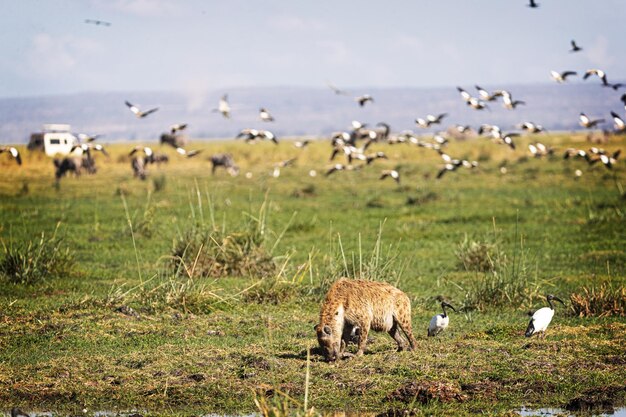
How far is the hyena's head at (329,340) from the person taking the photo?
1034cm

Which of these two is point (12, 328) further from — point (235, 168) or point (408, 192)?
point (235, 168)

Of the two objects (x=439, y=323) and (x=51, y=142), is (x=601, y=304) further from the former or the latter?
(x=51, y=142)

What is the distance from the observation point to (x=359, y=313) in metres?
10.5

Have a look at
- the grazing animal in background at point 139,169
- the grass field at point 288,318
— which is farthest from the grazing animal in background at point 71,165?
the grass field at point 288,318

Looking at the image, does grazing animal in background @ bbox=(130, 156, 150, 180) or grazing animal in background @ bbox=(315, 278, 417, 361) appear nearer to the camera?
grazing animal in background @ bbox=(315, 278, 417, 361)

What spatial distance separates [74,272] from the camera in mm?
17469

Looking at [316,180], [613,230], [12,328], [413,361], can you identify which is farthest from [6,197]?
[413,361]

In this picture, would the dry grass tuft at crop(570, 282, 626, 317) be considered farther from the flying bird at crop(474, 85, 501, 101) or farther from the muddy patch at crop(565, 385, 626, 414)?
the flying bird at crop(474, 85, 501, 101)

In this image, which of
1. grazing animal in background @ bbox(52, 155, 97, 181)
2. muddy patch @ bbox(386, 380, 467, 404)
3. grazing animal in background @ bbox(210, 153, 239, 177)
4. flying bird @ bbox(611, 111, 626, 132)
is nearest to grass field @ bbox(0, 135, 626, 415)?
muddy patch @ bbox(386, 380, 467, 404)

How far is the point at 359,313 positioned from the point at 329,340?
0.43 meters

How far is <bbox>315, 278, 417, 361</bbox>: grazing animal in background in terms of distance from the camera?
10.4 metres

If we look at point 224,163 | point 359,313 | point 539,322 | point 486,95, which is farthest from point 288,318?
point 224,163

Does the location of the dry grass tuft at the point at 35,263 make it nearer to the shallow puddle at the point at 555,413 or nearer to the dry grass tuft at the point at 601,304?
the dry grass tuft at the point at 601,304

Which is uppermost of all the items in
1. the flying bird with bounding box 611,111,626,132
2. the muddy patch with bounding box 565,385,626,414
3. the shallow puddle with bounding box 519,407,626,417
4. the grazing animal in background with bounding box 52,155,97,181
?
the flying bird with bounding box 611,111,626,132
